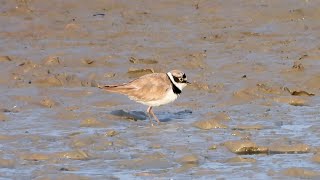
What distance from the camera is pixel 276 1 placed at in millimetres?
17094

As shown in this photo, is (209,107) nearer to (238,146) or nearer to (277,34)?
(238,146)

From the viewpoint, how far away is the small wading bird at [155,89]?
12047 millimetres

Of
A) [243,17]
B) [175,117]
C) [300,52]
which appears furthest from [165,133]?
[243,17]

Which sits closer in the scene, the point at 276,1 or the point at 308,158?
the point at 308,158

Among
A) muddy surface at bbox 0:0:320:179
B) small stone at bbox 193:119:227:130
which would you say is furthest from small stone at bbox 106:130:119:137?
small stone at bbox 193:119:227:130

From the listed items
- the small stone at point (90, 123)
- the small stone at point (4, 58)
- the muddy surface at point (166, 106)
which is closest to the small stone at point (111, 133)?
the muddy surface at point (166, 106)

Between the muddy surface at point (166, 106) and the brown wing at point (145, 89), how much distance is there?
27 cm

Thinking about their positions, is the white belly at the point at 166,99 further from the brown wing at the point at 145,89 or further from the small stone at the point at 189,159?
the small stone at the point at 189,159

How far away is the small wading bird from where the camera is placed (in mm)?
12047

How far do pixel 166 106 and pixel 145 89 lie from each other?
3.28 feet

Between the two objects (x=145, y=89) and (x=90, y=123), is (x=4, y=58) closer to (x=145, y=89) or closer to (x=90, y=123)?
(x=145, y=89)

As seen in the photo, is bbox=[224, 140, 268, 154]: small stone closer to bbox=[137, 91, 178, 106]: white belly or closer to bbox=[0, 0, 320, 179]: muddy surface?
bbox=[0, 0, 320, 179]: muddy surface

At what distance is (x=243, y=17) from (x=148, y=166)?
736cm

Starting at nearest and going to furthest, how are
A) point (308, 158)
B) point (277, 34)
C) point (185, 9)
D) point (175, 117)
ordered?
point (308, 158), point (175, 117), point (277, 34), point (185, 9)
